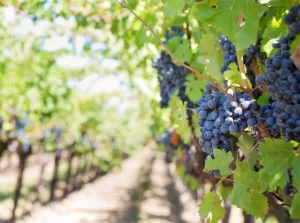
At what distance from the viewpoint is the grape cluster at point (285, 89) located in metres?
1.31

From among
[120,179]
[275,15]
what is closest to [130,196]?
[120,179]

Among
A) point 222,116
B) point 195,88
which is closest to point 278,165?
point 222,116

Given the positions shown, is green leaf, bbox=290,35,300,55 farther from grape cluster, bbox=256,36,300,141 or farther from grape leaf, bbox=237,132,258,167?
grape leaf, bbox=237,132,258,167

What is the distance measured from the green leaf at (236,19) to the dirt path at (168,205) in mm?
8929

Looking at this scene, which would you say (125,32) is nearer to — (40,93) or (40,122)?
(40,93)

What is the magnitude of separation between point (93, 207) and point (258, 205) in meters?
14.0

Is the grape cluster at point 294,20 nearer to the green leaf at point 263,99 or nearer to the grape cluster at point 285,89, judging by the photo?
the grape cluster at point 285,89

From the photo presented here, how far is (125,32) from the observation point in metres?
3.91

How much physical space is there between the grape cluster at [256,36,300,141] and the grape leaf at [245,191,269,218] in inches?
16.9

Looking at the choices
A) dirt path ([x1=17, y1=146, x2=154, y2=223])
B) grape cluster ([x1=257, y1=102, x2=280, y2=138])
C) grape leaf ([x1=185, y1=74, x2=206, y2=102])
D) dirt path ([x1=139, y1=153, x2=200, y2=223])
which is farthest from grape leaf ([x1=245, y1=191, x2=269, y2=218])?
dirt path ([x1=17, y1=146, x2=154, y2=223])

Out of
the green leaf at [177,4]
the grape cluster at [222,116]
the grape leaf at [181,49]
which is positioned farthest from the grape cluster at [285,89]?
the grape leaf at [181,49]

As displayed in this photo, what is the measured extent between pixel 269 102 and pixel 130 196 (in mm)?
17218

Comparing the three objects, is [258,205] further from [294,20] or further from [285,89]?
[294,20]

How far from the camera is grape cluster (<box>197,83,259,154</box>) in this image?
156cm
